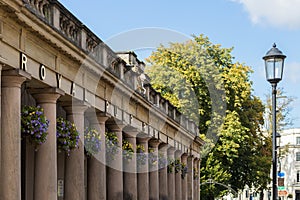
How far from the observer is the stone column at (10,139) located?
14.8 meters

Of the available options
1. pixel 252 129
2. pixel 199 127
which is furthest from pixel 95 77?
pixel 252 129

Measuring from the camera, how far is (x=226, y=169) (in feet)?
173

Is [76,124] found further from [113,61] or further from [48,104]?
[113,61]

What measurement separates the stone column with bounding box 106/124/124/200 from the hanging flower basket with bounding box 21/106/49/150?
8.95 meters

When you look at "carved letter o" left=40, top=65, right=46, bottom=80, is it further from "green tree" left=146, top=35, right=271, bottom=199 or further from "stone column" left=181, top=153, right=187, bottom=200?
"green tree" left=146, top=35, right=271, bottom=199

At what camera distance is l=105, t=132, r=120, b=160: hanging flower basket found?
2405 centimetres

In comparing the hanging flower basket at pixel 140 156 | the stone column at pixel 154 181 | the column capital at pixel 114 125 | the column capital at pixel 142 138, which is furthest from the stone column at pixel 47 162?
the stone column at pixel 154 181

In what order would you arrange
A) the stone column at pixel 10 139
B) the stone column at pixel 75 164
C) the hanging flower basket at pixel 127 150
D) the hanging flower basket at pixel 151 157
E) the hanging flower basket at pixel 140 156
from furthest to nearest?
the hanging flower basket at pixel 151 157 < the hanging flower basket at pixel 140 156 < the hanging flower basket at pixel 127 150 < the stone column at pixel 75 164 < the stone column at pixel 10 139

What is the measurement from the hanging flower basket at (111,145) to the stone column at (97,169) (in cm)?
86

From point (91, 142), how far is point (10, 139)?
6571mm

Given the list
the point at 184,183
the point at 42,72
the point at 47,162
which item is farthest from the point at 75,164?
the point at 184,183

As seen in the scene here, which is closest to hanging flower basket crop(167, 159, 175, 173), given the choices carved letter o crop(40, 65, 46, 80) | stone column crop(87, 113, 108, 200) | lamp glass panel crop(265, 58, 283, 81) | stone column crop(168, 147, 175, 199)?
stone column crop(168, 147, 175, 199)

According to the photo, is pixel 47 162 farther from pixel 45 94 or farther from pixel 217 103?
pixel 217 103

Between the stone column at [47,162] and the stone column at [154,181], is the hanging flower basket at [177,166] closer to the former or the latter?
the stone column at [154,181]
